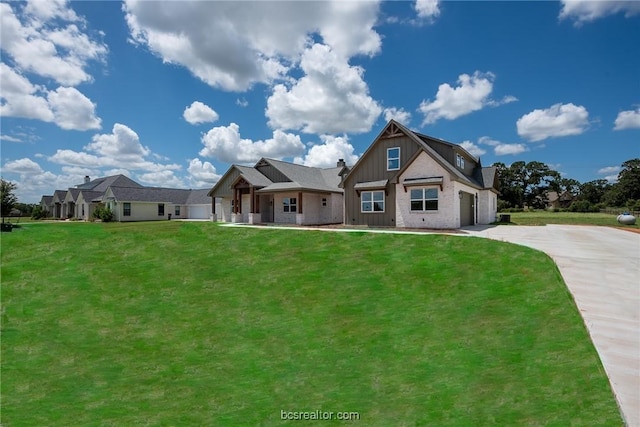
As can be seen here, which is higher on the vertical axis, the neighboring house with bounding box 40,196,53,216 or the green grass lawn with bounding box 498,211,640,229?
the neighboring house with bounding box 40,196,53,216

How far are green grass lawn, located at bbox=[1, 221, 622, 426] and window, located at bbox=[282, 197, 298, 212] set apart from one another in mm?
18319

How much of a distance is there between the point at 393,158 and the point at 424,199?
3.86 m

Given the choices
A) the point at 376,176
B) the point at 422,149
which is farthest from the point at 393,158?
the point at 422,149

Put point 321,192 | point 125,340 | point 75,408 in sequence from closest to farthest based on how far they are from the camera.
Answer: point 75,408 → point 125,340 → point 321,192

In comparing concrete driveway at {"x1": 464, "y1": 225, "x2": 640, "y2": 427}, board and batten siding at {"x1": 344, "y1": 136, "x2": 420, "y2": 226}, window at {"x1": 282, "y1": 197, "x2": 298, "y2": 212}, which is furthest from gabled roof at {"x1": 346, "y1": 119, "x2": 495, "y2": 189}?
concrete driveway at {"x1": 464, "y1": 225, "x2": 640, "y2": 427}

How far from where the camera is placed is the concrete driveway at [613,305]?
4.12 m

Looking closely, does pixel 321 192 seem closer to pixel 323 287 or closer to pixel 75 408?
pixel 323 287

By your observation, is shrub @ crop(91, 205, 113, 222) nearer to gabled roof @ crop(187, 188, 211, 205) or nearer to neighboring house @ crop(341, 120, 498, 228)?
gabled roof @ crop(187, 188, 211, 205)

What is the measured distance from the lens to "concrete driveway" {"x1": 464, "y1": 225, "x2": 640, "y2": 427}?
13.5 feet

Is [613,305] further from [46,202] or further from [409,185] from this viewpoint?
[46,202]

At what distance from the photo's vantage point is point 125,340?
20.6ft

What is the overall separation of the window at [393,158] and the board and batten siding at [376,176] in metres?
0.22

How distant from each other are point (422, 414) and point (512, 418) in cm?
101

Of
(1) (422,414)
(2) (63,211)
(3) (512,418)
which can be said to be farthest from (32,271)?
(2) (63,211)
